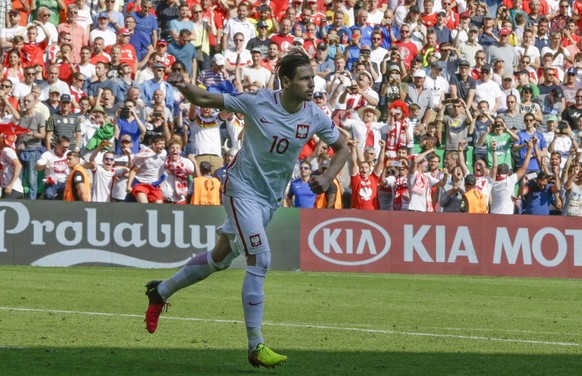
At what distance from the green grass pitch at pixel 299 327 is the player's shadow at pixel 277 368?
0.01 m

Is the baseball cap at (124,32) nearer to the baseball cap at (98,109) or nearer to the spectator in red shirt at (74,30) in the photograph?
the spectator in red shirt at (74,30)

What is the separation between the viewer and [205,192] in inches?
910

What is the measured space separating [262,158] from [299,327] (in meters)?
3.65

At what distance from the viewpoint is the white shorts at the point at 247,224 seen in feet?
31.1

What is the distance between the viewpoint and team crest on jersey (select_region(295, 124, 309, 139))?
9.70 meters

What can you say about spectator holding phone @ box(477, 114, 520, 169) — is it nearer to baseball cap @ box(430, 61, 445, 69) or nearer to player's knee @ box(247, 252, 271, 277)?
baseball cap @ box(430, 61, 445, 69)

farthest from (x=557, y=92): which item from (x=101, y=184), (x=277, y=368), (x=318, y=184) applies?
(x=277, y=368)

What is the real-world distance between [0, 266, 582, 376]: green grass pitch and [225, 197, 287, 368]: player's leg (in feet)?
1.13

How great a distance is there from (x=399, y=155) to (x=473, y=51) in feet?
18.7

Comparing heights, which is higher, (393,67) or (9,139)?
(393,67)

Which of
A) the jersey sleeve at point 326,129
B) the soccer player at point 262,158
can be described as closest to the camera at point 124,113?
the jersey sleeve at point 326,129

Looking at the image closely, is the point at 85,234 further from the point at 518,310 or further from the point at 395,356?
the point at 395,356

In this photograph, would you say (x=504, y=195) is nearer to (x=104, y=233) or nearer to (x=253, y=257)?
(x=104, y=233)

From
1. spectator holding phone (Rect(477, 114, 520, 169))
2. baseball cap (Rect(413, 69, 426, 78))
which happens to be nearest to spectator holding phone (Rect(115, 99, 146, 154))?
baseball cap (Rect(413, 69, 426, 78))
